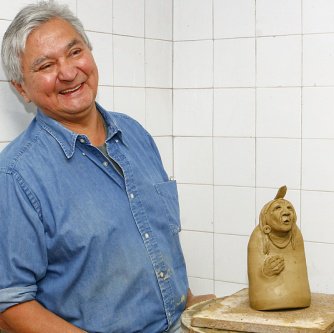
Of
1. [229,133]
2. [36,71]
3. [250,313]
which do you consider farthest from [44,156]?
[229,133]

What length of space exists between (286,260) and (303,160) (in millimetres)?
667

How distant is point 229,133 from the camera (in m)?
2.53

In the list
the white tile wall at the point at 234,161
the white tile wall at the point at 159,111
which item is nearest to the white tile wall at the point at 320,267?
the white tile wall at the point at 234,161

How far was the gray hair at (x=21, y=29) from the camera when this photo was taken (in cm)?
170

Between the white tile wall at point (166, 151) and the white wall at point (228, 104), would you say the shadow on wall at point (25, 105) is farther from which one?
the white tile wall at point (166, 151)

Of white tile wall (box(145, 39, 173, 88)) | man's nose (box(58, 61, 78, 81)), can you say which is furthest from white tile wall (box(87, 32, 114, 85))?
man's nose (box(58, 61, 78, 81))

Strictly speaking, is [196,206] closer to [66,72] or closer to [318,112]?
[318,112]

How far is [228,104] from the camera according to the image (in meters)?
2.53

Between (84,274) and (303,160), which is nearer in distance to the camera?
(84,274)

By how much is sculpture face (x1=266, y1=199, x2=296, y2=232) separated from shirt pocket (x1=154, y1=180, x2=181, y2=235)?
254 millimetres

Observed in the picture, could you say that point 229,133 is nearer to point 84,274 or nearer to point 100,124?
point 100,124

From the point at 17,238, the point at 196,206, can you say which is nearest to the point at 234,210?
the point at 196,206

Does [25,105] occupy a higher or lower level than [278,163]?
higher

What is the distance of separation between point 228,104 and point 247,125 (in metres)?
0.11
